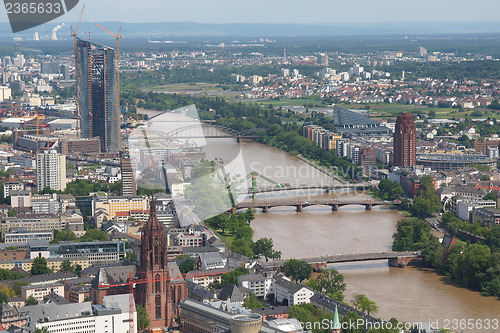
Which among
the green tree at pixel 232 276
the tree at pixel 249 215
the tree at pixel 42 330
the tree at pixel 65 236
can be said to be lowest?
the tree at pixel 249 215

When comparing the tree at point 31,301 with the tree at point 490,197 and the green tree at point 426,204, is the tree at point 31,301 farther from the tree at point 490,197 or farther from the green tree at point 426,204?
the tree at point 490,197

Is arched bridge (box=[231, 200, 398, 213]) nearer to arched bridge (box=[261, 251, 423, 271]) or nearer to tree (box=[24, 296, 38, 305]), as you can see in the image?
arched bridge (box=[261, 251, 423, 271])

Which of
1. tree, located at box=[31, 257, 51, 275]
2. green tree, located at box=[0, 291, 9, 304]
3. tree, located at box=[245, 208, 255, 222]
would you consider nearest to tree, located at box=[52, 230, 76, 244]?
tree, located at box=[31, 257, 51, 275]

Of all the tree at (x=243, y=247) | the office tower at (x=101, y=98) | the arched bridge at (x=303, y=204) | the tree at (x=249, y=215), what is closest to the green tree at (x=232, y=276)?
the tree at (x=243, y=247)

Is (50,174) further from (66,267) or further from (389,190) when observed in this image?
(66,267)

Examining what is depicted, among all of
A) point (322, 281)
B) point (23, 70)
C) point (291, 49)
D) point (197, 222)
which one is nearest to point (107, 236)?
point (197, 222)

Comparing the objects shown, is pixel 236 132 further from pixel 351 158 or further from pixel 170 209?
pixel 170 209
